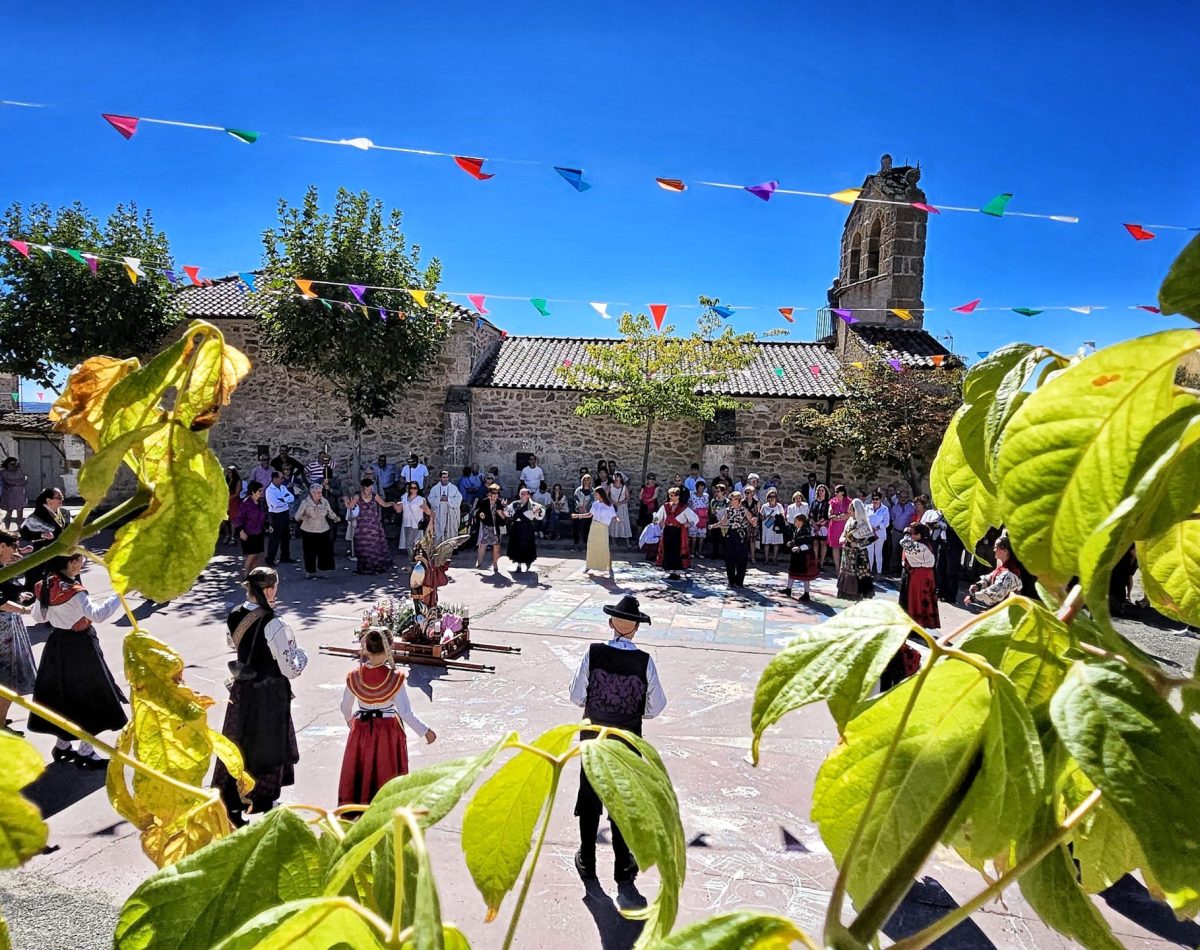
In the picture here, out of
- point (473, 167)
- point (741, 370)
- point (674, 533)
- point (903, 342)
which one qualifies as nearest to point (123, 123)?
point (473, 167)

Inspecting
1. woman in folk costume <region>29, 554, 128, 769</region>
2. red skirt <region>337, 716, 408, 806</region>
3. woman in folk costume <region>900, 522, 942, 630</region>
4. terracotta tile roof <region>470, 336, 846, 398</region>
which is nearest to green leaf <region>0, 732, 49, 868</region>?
red skirt <region>337, 716, 408, 806</region>

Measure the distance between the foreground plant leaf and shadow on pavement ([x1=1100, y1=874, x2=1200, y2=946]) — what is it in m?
4.59

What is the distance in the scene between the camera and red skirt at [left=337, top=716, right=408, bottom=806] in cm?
436

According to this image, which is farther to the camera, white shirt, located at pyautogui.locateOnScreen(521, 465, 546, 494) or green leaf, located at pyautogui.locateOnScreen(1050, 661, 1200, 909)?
white shirt, located at pyautogui.locateOnScreen(521, 465, 546, 494)

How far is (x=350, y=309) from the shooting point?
1499 centimetres

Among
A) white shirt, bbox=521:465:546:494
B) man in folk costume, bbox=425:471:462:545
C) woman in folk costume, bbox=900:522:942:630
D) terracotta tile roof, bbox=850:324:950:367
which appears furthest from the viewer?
terracotta tile roof, bbox=850:324:950:367

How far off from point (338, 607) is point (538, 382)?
8864mm

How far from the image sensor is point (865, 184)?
712 inches

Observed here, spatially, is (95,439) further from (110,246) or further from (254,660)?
(110,246)

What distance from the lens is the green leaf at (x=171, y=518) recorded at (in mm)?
598

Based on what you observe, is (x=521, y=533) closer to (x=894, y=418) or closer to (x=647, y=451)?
(x=647, y=451)

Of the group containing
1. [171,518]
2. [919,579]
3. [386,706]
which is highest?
[171,518]

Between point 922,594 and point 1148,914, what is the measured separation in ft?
12.5

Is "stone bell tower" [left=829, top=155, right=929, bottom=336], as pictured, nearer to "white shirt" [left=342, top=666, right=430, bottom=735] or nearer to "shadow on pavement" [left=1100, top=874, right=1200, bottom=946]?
"shadow on pavement" [left=1100, top=874, right=1200, bottom=946]
